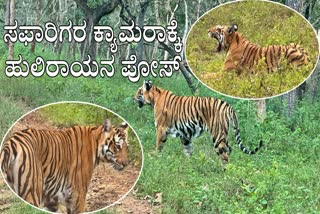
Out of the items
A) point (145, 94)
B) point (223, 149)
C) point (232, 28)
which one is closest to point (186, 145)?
point (223, 149)

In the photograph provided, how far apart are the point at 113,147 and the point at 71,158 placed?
43 cm

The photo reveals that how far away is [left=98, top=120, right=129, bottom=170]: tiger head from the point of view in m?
5.92

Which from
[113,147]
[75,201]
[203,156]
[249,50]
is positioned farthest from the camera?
[249,50]

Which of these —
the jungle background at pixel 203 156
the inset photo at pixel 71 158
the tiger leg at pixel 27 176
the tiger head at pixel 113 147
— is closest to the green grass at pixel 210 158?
the jungle background at pixel 203 156

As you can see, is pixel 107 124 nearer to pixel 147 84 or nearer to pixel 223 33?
pixel 147 84

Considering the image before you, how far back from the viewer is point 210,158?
6.69m

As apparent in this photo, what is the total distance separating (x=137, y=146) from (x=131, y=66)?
1.01 meters

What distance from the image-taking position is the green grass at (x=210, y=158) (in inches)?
229

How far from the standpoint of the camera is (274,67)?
6.78 m

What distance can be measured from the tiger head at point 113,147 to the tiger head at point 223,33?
5.56 feet

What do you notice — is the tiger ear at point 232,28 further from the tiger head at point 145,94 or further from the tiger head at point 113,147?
the tiger head at point 113,147

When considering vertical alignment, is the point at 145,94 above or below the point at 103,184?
above

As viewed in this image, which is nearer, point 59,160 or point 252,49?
point 59,160

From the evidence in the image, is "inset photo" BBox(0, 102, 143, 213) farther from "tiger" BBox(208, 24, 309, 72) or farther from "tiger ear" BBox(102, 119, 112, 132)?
"tiger" BBox(208, 24, 309, 72)
